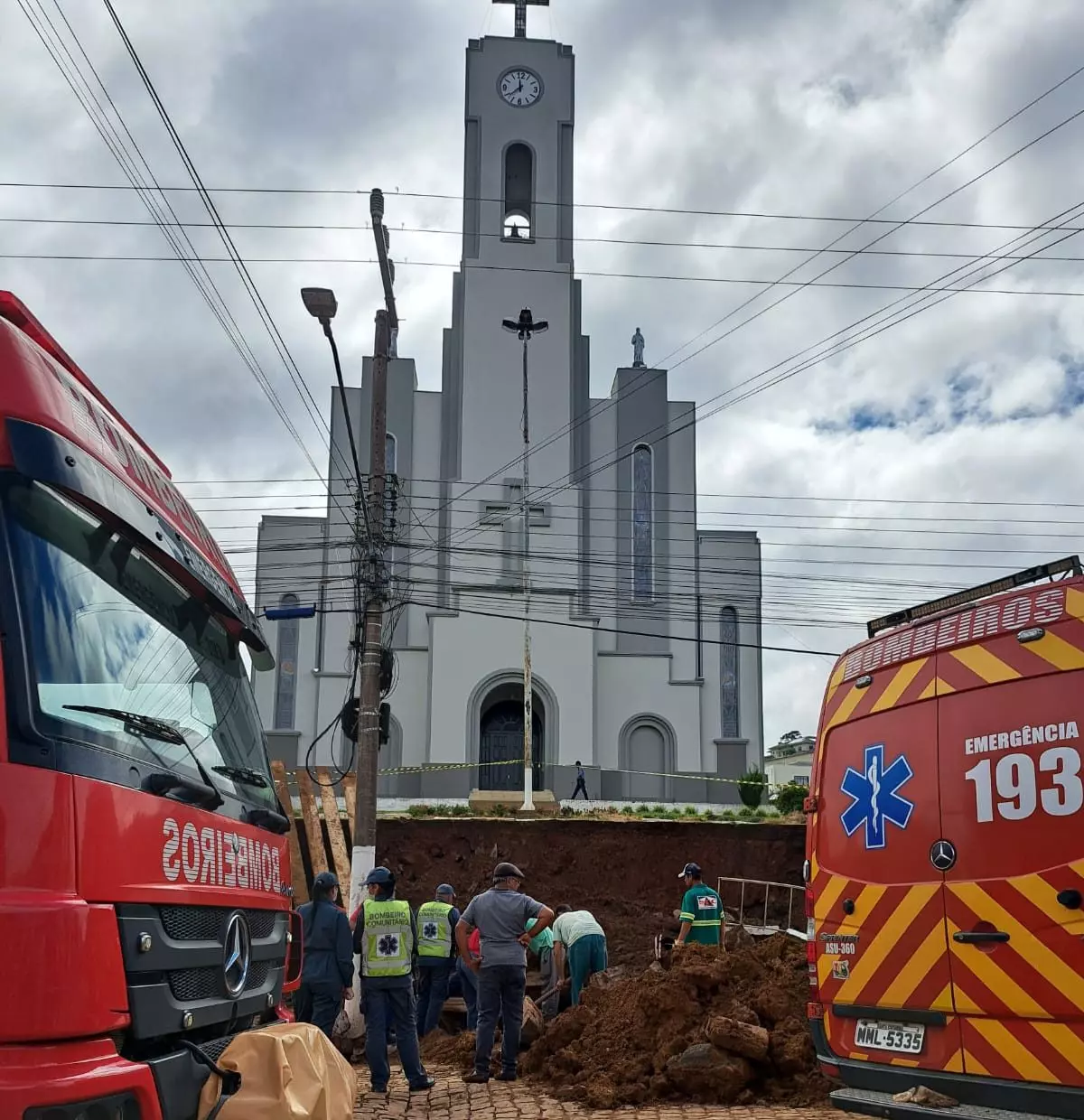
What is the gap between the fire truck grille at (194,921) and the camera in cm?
383

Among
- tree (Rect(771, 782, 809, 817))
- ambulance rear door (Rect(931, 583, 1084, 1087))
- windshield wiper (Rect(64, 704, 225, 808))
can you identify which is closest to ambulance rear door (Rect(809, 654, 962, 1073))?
ambulance rear door (Rect(931, 583, 1084, 1087))

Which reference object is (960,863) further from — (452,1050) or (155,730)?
(452,1050)

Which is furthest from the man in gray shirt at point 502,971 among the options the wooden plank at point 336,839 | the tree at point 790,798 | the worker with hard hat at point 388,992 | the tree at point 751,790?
the tree at point 751,790

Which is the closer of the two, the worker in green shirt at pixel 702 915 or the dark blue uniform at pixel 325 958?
the dark blue uniform at pixel 325 958

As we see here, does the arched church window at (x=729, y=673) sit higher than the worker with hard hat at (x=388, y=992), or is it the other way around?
the arched church window at (x=729, y=673)

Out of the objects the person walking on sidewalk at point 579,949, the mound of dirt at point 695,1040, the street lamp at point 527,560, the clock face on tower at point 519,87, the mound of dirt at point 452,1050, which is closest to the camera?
the mound of dirt at point 695,1040

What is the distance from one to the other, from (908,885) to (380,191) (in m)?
12.6

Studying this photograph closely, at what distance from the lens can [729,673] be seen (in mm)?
33312

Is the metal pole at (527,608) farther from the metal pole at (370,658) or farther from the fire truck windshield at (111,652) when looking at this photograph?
the fire truck windshield at (111,652)

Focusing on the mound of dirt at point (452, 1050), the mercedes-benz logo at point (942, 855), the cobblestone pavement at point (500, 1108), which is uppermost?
the mercedes-benz logo at point (942, 855)

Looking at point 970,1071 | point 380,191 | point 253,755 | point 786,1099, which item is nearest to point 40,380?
point 253,755

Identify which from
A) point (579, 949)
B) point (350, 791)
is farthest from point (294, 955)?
point (350, 791)

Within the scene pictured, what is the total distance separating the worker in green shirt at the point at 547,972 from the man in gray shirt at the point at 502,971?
7.73ft

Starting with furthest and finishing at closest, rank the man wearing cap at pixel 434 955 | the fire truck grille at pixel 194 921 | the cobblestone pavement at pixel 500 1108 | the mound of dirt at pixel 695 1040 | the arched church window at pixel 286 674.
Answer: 1. the arched church window at pixel 286 674
2. the man wearing cap at pixel 434 955
3. the mound of dirt at pixel 695 1040
4. the cobblestone pavement at pixel 500 1108
5. the fire truck grille at pixel 194 921
